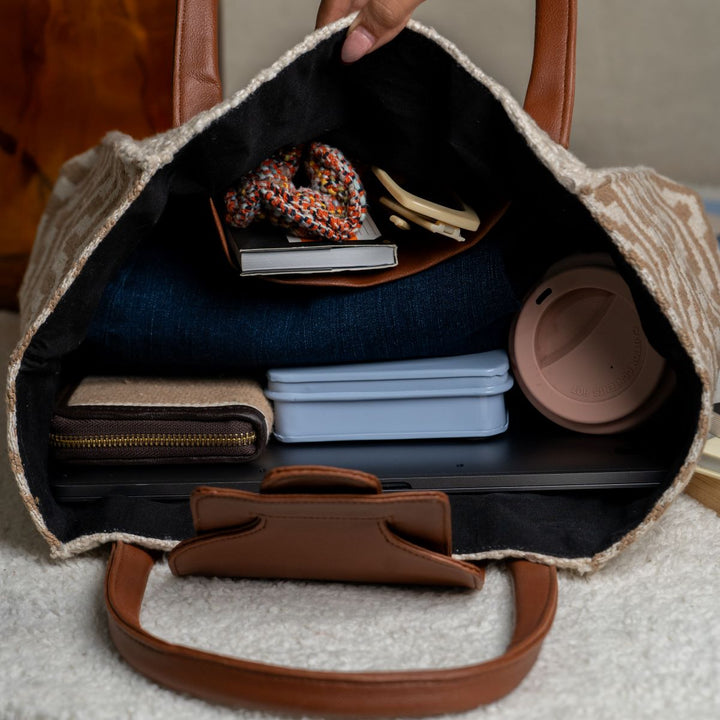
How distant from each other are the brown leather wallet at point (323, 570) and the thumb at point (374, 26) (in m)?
0.26

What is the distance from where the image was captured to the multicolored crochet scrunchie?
60 centimetres

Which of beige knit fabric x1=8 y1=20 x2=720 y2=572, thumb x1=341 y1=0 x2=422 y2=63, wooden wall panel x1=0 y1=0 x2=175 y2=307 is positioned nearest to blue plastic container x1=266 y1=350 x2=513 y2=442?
beige knit fabric x1=8 y1=20 x2=720 y2=572

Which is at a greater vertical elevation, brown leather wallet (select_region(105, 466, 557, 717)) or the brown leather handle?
the brown leather handle

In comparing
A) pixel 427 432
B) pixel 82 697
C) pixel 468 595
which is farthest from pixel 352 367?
pixel 82 697

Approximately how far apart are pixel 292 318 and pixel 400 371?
0.28ft

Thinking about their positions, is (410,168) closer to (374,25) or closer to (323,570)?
(374,25)

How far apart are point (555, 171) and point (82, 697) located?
1.27ft

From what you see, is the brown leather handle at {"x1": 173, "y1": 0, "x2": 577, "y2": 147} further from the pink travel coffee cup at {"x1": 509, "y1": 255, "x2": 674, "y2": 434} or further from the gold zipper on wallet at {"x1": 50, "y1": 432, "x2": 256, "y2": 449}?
the gold zipper on wallet at {"x1": 50, "y1": 432, "x2": 256, "y2": 449}

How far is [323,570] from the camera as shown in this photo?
54cm

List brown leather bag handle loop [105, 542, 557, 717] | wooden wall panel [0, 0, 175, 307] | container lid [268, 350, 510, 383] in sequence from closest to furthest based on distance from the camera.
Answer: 1. brown leather bag handle loop [105, 542, 557, 717]
2. container lid [268, 350, 510, 383]
3. wooden wall panel [0, 0, 175, 307]

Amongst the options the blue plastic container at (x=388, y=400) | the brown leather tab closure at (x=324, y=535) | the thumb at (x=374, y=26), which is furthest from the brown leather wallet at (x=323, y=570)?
the thumb at (x=374, y=26)

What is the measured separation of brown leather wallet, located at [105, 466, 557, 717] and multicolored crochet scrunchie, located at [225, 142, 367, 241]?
19 cm

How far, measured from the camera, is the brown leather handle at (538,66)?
680mm

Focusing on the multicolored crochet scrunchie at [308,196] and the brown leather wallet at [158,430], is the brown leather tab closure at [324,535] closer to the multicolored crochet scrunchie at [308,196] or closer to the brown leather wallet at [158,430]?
the brown leather wallet at [158,430]
